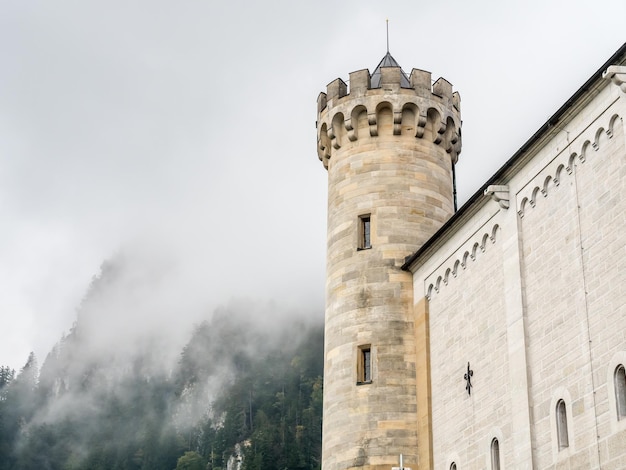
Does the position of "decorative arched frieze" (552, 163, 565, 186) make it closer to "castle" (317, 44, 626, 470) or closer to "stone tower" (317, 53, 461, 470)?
"castle" (317, 44, 626, 470)

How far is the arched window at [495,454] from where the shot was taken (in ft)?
79.5

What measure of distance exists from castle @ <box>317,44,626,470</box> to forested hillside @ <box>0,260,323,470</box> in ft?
248

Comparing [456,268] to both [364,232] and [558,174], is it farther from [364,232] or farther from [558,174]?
[558,174]

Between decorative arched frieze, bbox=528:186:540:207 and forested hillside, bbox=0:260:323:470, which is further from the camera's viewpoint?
forested hillside, bbox=0:260:323:470

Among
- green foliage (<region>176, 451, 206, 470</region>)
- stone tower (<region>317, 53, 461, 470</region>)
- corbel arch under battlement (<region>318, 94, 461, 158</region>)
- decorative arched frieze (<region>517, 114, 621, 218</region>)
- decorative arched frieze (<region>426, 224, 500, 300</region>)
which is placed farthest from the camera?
green foliage (<region>176, 451, 206, 470</region>)

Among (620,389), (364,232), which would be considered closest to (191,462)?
(364,232)

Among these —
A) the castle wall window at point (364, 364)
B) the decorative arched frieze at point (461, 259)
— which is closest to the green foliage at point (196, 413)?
the castle wall window at point (364, 364)

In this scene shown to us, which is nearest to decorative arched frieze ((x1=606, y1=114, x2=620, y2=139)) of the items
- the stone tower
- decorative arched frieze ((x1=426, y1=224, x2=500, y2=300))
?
decorative arched frieze ((x1=426, y1=224, x2=500, y2=300))

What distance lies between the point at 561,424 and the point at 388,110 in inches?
557

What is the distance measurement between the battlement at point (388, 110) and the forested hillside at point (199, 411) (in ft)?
246

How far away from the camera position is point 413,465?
93.9 ft

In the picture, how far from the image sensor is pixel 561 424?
21594mm

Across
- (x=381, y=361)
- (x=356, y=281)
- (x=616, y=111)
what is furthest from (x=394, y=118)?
(x=616, y=111)

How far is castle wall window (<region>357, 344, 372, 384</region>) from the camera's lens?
30.1 meters
